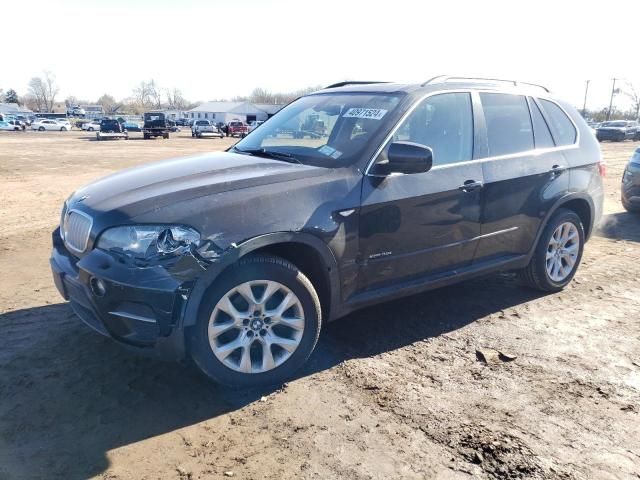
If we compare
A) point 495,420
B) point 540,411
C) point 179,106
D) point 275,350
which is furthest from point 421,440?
point 179,106

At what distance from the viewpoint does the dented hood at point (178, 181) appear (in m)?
3.15

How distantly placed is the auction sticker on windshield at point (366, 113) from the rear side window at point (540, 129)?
5.59 feet

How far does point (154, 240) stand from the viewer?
2.96 meters

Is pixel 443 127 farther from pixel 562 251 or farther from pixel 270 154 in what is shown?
pixel 562 251

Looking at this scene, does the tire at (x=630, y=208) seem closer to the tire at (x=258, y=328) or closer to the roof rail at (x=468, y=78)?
the roof rail at (x=468, y=78)

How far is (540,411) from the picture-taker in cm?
314

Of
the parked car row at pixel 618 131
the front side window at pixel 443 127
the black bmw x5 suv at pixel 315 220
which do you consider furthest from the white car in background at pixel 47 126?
the front side window at pixel 443 127

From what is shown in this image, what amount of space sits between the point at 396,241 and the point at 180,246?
1.53 meters

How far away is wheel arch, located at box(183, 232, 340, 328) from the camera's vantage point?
2984mm

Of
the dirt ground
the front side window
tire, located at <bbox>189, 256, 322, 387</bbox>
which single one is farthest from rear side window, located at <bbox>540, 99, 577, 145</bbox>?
tire, located at <bbox>189, 256, 322, 387</bbox>

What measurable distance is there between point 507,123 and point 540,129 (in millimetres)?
475

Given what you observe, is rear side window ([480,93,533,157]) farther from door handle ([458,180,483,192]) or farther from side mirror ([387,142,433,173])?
side mirror ([387,142,433,173])

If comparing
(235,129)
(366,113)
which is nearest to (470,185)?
(366,113)

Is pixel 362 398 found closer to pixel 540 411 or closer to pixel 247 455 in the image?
pixel 247 455
